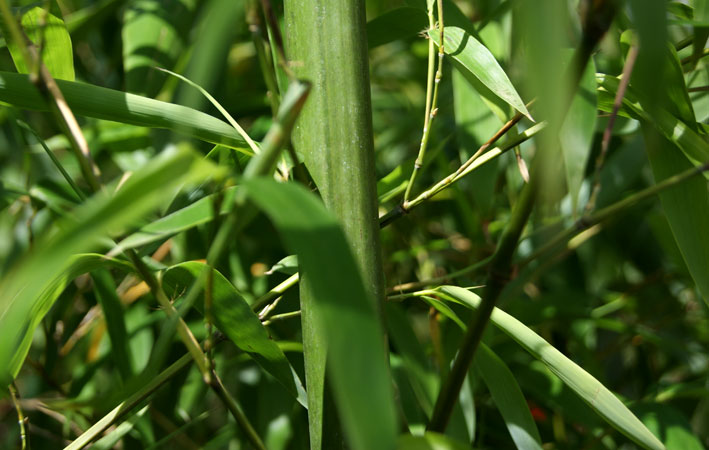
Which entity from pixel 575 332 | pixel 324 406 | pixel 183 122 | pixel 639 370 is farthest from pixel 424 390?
pixel 639 370

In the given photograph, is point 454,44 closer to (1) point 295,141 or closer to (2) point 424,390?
(1) point 295,141

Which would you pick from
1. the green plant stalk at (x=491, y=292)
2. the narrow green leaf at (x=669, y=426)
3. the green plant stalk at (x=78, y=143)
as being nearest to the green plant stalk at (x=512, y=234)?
the green plant stalk at (x=491, y=292)

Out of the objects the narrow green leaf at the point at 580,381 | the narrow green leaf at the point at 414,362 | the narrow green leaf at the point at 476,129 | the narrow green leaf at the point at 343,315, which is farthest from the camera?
the narrow green leaf at the point at 476,129

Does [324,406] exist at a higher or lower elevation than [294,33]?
lower

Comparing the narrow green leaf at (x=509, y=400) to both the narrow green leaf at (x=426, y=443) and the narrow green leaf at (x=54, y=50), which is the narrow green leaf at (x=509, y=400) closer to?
the narrow green leaf at (x=426, y=443)

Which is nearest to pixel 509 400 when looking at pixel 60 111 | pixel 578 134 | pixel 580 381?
pixel 580 381

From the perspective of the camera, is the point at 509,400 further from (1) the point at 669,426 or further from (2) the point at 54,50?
(2) the point at 54,50

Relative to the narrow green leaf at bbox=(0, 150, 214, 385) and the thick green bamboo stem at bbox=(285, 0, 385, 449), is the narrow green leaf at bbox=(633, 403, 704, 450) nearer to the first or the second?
the thick green bamboo stem at bbox=(285, 0, 385, 449)
